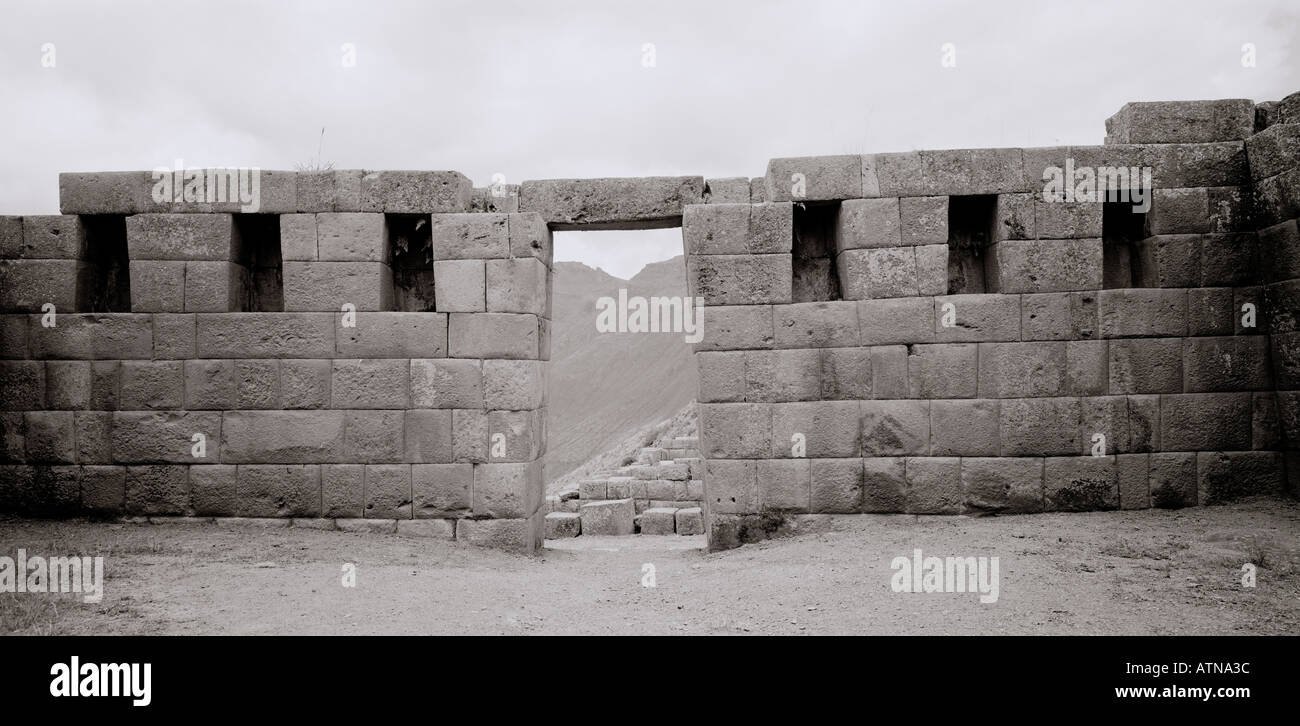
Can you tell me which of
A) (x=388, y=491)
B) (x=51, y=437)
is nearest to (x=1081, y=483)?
(x=388, y=491)

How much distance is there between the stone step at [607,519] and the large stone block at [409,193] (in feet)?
22.0

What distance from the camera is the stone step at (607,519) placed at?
1270 centimetres

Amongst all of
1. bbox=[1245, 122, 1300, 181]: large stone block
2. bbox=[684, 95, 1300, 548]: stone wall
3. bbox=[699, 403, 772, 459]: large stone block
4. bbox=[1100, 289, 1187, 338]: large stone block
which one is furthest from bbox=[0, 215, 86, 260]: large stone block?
bbox=[1245, 122, 1300, 181]: large stone block

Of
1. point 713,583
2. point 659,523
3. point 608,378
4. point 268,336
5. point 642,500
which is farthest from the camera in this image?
point 608,378

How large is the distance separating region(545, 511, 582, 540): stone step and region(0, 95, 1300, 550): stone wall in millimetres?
5393

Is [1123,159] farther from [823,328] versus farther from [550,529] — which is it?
[550,529]

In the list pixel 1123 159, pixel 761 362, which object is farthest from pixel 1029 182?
pixel 761 362

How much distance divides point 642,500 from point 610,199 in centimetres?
828

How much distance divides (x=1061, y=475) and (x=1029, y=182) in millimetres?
2811

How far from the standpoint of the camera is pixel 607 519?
12.8m

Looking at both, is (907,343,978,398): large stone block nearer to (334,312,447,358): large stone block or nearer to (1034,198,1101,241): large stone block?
(1034,198,1101,241): large stone block

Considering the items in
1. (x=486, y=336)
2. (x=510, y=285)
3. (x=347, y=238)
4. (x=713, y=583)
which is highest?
(x=347, y=238)

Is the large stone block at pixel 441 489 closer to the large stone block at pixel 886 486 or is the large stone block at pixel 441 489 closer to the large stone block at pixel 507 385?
the large stone block at pixel 507 385

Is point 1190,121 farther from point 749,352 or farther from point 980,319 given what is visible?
point 749,352
